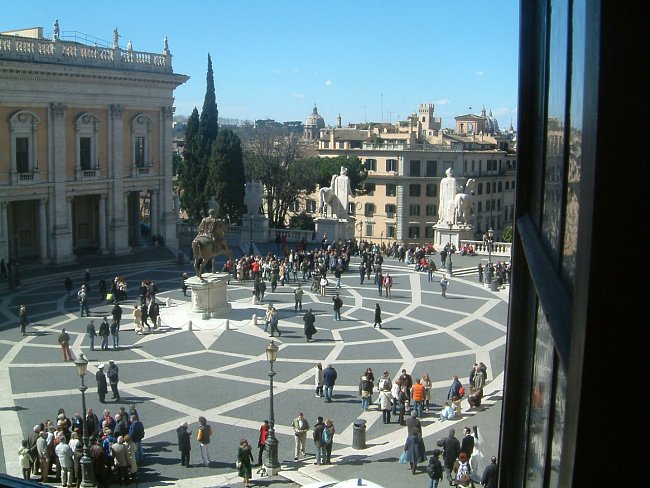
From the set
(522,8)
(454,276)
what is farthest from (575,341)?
(454,276)

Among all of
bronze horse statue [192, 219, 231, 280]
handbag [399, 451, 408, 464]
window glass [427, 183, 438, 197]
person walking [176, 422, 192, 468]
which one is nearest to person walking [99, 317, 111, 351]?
bronze horse statue [192, 219, 231, 280]

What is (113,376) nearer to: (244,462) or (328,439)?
(244,462)

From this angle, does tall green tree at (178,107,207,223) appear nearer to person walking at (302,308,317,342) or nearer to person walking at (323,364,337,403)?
person walking at (302,308,317,342)

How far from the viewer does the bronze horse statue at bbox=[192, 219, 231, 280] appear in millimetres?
28547

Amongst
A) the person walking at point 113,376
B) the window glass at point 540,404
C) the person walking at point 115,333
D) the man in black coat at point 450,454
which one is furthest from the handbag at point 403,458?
the window glass at point 540,404

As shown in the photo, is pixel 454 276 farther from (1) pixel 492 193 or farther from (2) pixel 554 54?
(1) pixel 492 193

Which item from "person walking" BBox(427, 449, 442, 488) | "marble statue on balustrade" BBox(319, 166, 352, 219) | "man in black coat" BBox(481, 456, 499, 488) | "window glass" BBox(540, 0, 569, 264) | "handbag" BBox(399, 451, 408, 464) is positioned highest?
"window glass" BBox(540, 0, 569, 264)

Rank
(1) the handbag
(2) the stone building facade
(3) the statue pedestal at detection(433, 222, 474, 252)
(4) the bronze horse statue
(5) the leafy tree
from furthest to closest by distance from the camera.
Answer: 1. (5) the leafy tree
2. (3) the statue pedestal at detection(433, 222, 474, 252)
3. (2) the stone building facade
4. (4) the bronze horse statue
5. (1) the handbag

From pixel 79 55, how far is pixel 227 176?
13672 mm

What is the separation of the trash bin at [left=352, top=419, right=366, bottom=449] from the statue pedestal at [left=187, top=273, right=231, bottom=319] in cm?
1273

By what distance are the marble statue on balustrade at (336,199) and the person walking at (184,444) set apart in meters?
30.6

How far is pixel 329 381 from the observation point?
19641mm

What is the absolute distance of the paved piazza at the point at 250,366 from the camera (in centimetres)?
1662

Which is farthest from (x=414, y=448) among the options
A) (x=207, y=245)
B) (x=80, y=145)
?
(x=80, y=145)
